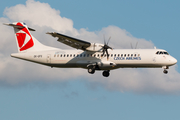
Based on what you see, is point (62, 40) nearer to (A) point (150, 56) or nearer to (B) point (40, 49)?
(B) point (40, 49)

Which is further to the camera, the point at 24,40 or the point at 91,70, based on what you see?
the point at 24,40

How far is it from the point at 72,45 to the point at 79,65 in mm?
2475

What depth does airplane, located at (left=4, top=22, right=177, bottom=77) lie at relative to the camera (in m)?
29.7

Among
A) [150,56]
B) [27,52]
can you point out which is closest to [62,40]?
[27,52]

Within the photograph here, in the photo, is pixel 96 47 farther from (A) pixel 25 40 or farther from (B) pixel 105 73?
(A) pixel 25 40

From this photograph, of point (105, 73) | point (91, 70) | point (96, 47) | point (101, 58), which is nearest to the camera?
point (96, 47)

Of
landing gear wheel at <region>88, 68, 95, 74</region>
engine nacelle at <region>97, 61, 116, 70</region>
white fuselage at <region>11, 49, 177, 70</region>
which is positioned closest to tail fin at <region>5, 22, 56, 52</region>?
white fuselage at <region>11, 49, 177, 70</region>

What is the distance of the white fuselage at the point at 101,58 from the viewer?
29603mm

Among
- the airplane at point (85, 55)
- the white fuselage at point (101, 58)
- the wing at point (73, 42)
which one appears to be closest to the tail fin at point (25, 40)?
the airplane at point (85, 55)

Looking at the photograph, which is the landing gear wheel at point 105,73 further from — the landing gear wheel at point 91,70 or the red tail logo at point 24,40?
the red tail logo at point 24,40

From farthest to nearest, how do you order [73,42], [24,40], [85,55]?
[24,40] → [85,55] → [73,42]

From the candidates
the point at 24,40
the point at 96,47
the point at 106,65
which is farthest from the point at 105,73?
the point at 24,40

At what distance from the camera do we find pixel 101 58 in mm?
31219

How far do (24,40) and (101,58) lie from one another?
33.1ft
